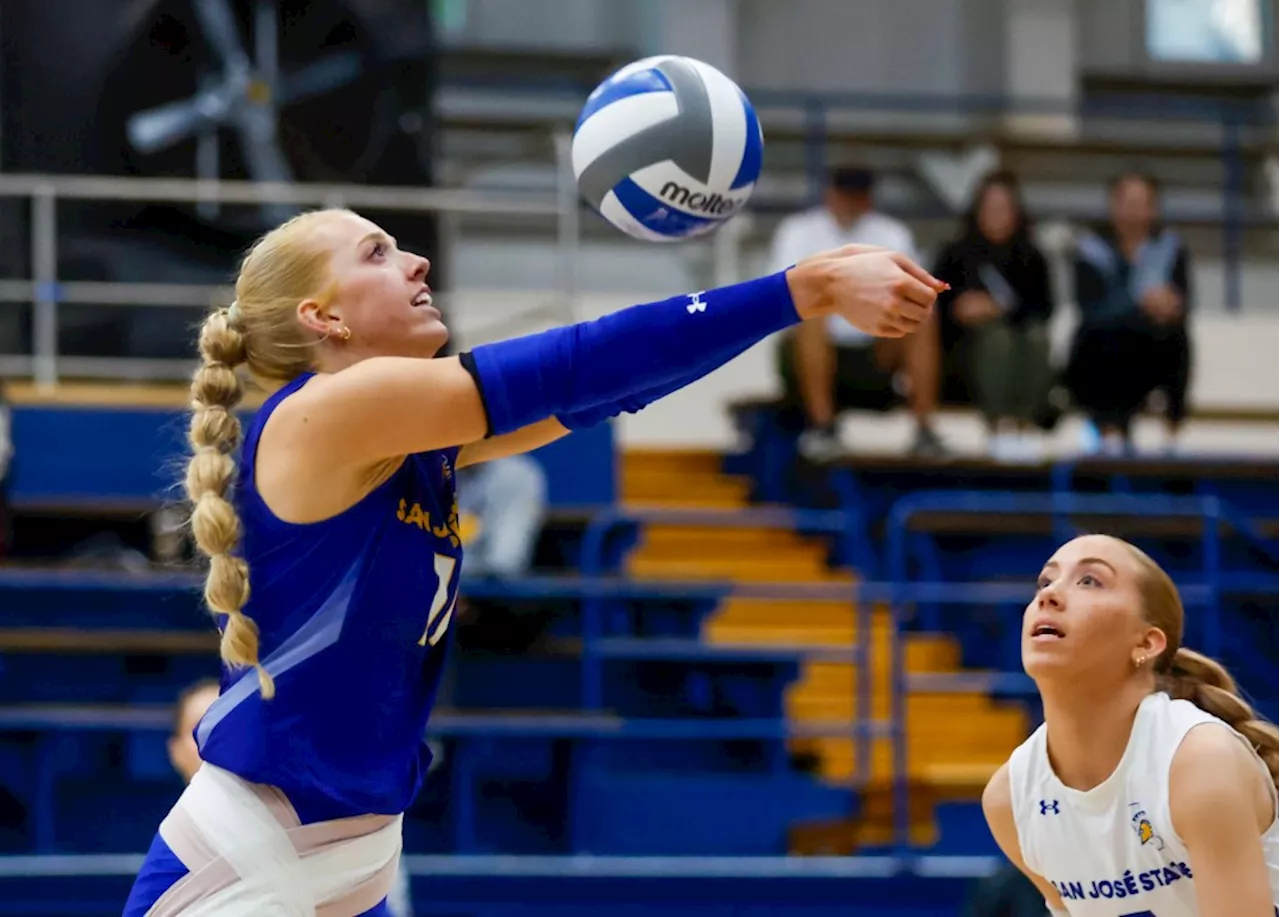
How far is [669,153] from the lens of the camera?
121 inches

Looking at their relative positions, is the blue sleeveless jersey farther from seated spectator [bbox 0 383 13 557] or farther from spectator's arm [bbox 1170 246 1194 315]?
spectator's arm [bbox 1170 246 1194 315]

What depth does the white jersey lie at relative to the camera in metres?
2.96

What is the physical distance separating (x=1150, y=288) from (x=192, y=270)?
4107 millimetres

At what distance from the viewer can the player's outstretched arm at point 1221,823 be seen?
280 cm

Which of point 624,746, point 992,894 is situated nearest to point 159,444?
point 624,746

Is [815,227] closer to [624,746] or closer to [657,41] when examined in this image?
[624,746]

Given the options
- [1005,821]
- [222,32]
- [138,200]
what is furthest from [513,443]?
[222,32]

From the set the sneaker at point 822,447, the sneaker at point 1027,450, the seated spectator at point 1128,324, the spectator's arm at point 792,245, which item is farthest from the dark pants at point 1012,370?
the spectator's arm at point 792,245

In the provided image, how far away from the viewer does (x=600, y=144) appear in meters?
3.14

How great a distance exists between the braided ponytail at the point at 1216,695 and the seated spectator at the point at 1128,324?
5.48 m

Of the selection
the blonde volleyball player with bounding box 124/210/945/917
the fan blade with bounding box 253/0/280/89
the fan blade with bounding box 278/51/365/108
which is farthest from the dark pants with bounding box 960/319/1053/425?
the blonde volleyball player with bounding box 124/210/945/917

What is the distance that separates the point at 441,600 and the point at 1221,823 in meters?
1.13

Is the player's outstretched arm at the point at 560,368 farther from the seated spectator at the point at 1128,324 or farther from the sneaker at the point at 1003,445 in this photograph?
the seated spectator at the point at 1128,324

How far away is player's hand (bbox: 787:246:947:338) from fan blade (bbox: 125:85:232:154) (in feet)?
20.8
